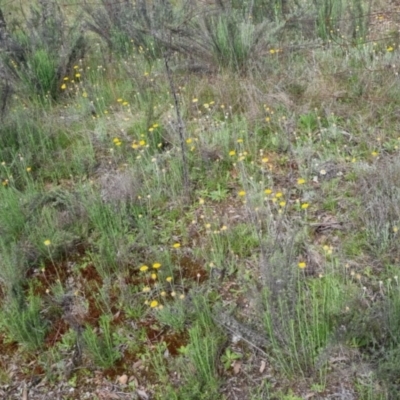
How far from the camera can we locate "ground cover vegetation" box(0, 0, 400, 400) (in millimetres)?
2902

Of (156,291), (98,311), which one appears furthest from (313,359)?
(98,311)

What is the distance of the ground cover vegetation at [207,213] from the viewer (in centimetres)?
290

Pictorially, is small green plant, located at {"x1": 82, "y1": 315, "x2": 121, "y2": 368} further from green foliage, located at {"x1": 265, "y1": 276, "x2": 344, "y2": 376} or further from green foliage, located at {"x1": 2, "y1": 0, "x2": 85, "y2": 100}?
green foliage, located at {"x1": 2, "y1": 0, "x2": 85, "y2": 100}

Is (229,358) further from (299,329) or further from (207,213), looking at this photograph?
(207,213)

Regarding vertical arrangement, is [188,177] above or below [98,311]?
above

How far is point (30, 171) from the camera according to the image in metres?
4.82

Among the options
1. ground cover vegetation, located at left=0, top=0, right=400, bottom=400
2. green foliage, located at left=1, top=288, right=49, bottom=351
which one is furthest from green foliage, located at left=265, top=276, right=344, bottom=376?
green foliage, located at left=1, top=288, right=49, bottom=351

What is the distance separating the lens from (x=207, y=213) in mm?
4027

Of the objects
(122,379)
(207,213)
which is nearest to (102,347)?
(122,379)

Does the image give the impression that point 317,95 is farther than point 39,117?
No

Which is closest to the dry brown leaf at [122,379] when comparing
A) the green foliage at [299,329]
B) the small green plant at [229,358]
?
the small green plant at [229,358]

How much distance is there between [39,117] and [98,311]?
2729 mm

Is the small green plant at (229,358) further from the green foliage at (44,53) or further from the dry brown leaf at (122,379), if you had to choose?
the green foliage at (44,53)

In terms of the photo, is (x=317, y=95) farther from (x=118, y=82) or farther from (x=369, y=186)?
(x=118, y=82)
